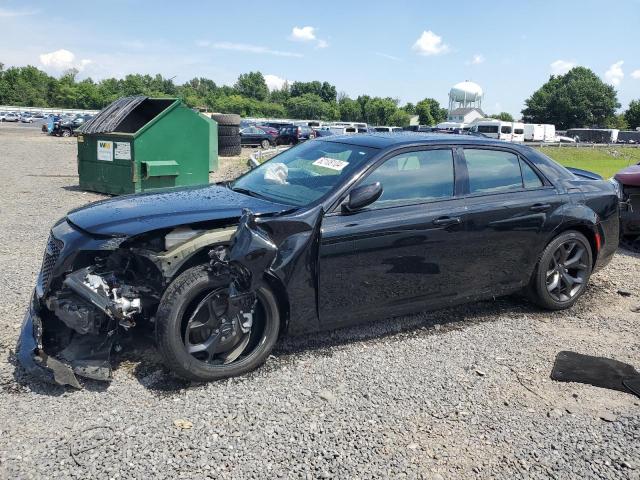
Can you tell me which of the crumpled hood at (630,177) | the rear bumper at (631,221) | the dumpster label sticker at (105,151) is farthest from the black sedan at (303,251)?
the dumpster label sticker at (105,151)

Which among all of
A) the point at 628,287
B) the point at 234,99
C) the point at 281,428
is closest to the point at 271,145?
the point at 628,287

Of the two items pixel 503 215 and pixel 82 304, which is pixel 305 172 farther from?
pixel 82 304

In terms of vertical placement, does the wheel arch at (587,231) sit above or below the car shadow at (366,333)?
above

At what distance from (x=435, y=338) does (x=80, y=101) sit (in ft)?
382

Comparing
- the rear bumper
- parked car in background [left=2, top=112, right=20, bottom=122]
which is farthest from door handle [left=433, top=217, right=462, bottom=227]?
parked car in background [left=2, top=112, right=20, bottom=122]

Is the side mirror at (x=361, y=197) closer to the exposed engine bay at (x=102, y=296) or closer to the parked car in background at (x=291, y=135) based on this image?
the exposed engine bay at (x=102, y=296)

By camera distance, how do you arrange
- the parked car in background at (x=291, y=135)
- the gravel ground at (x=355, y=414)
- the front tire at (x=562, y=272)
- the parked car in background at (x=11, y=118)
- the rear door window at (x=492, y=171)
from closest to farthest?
the gravel ground at (x=355, y=414), the rear door window at (x=492, y=171), the front tire at (x=562, y=272), the parked car in background at (x=291, y=135), the parked car in background at (x=11, y=118)

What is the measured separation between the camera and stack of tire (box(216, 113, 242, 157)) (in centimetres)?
2230

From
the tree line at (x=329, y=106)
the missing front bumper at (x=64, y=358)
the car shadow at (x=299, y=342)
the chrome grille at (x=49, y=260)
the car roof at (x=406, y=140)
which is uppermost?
the tree line at (x=329, y=106)

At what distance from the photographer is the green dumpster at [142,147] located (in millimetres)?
11016

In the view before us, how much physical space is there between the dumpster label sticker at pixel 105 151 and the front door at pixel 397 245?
845cm

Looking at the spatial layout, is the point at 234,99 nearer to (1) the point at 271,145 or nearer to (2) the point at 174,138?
(1) the point at 271,145

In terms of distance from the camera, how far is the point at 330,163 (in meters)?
4.50

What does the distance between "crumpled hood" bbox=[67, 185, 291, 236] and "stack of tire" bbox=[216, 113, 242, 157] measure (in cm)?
1840
